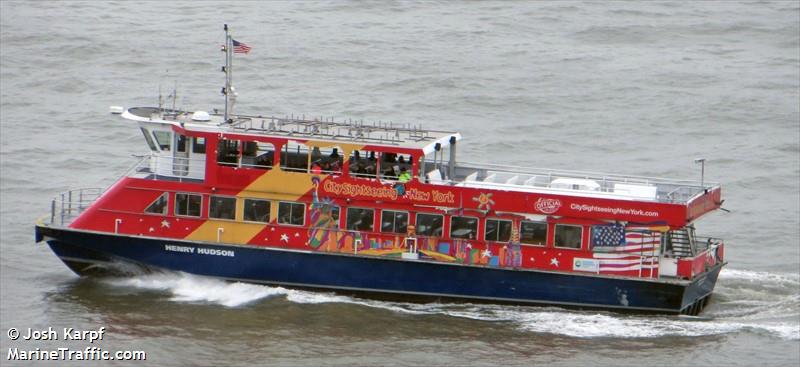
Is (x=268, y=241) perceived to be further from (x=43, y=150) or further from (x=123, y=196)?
(x=43, y=150)

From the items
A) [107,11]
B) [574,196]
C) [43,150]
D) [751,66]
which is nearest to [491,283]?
[574,196]

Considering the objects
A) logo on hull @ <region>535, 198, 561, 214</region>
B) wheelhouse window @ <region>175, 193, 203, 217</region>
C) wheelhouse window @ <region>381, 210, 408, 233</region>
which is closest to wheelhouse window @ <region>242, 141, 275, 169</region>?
wheelhouse window @ <region>175, 193, 203, 217</region>

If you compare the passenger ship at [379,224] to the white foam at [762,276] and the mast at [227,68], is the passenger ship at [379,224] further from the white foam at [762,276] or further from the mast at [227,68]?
the white foam at [762,276]

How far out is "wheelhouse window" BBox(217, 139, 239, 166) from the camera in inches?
1399

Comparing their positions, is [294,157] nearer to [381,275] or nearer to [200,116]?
[200,116]

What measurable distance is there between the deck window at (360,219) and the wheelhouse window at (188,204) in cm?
362

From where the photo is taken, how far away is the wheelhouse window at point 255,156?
35625 millimetres

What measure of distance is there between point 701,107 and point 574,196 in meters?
18.5

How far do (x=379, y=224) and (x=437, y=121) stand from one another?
49.3 ft

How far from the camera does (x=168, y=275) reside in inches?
1421

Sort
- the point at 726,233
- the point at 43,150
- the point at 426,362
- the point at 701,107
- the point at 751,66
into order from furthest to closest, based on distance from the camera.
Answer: the point at 751,66
the point at 701,107
the point at 43,150
the point at 726,233
the point at 426,362

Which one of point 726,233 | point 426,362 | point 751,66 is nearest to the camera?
point 426,362

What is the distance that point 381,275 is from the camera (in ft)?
116

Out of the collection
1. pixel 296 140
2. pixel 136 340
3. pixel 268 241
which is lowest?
pixel 136 340
